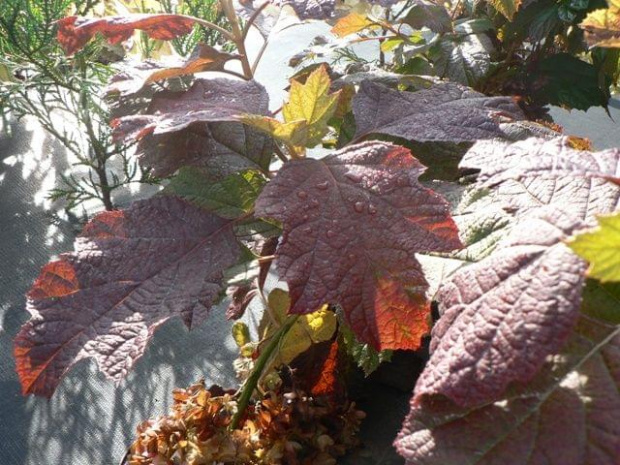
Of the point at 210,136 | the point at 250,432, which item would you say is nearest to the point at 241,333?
the point at 250,432

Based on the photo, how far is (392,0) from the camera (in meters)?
0.65

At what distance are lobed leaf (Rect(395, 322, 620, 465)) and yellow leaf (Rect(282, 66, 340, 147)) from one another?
0.80ft

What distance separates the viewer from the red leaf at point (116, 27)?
61 cm

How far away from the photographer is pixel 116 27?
1.99 feet

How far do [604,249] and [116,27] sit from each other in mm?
489

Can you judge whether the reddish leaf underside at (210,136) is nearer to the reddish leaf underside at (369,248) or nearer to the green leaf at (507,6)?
the reddish leaf underside at (369,248)

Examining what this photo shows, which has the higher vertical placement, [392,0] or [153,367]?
[392,0]

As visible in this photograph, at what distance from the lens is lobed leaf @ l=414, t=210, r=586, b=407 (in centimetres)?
30

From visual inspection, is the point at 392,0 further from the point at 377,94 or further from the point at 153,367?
the point at 153,367

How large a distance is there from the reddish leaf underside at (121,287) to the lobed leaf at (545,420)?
6.9 inches

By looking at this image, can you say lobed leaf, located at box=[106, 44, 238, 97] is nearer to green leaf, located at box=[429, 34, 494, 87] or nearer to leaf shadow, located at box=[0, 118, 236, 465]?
green leaf, located at box=[429, 34, 494, 87]

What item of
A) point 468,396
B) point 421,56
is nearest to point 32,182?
point 421,56

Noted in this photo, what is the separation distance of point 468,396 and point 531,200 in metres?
0.14

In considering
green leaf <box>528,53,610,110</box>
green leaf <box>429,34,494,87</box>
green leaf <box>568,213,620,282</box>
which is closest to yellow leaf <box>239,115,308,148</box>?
green leaf <box>568,213,620,282</box>
